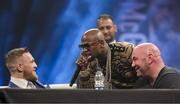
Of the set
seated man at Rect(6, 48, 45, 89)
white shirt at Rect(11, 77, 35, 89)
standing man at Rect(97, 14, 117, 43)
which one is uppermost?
standing man at Rect(97, 14, 117, 43)

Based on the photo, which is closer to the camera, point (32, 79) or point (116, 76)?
point (116, 76)

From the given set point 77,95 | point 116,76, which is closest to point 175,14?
point 116,76

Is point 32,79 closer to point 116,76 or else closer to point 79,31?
point 116,76

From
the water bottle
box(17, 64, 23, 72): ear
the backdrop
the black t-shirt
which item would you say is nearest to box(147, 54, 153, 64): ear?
the black t-shirt

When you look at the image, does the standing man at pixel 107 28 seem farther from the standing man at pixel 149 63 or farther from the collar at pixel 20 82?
the collar at pixel 20 82

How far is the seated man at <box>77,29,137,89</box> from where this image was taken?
270 cm

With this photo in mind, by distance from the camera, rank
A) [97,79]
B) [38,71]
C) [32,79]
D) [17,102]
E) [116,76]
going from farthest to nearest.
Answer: [38,71]
[32,79]
[116,76]
[97,79]
[17,102]

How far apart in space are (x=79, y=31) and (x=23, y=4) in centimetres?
64

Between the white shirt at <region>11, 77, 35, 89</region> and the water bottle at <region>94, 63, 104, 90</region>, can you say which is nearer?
the water bottle at <region>94, 63, 104, 90</region>

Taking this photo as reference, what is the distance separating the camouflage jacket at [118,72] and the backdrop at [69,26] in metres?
1.20

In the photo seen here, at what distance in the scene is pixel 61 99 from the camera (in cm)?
169

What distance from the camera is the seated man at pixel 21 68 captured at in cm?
275

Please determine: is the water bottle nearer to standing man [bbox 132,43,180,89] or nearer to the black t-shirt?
standing man [bbox 132,43,180,89]

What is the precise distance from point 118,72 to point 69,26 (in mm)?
1438
